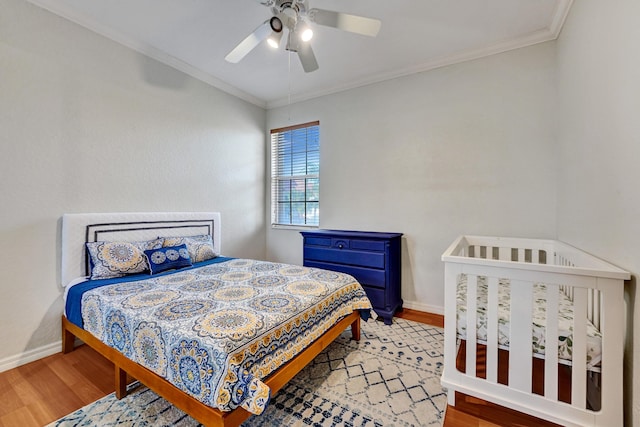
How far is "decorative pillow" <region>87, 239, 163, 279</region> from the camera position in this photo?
220 cm

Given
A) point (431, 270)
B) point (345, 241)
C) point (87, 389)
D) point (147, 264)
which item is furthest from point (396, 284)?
point (87, 389)

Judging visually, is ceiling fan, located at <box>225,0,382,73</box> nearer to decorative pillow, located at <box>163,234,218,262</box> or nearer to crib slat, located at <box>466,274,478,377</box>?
crib slat, located at <box>466,274,478,377</box>

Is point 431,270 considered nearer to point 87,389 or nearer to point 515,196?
point 515,196

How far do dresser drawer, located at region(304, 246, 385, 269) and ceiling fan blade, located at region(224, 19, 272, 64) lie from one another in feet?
6.77

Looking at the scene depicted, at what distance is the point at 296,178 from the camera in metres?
3.98

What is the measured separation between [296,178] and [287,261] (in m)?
1.26

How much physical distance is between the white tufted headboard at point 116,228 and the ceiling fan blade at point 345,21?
2.38 meters

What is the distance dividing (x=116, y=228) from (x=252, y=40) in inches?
81.0

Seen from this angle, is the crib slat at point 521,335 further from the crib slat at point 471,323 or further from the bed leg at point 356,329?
the bed leg at point 356,329

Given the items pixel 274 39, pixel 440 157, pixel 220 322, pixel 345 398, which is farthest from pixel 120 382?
pixel 440 157

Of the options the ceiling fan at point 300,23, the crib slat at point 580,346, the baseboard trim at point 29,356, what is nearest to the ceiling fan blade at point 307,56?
the ceiling fan at point 300,23

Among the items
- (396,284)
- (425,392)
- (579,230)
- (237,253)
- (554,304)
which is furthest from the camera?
(237,253)

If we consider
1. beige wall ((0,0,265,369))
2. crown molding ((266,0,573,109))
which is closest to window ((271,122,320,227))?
crown molding ((266,0,573,109))

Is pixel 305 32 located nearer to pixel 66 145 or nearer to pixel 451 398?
pixel 66 145
